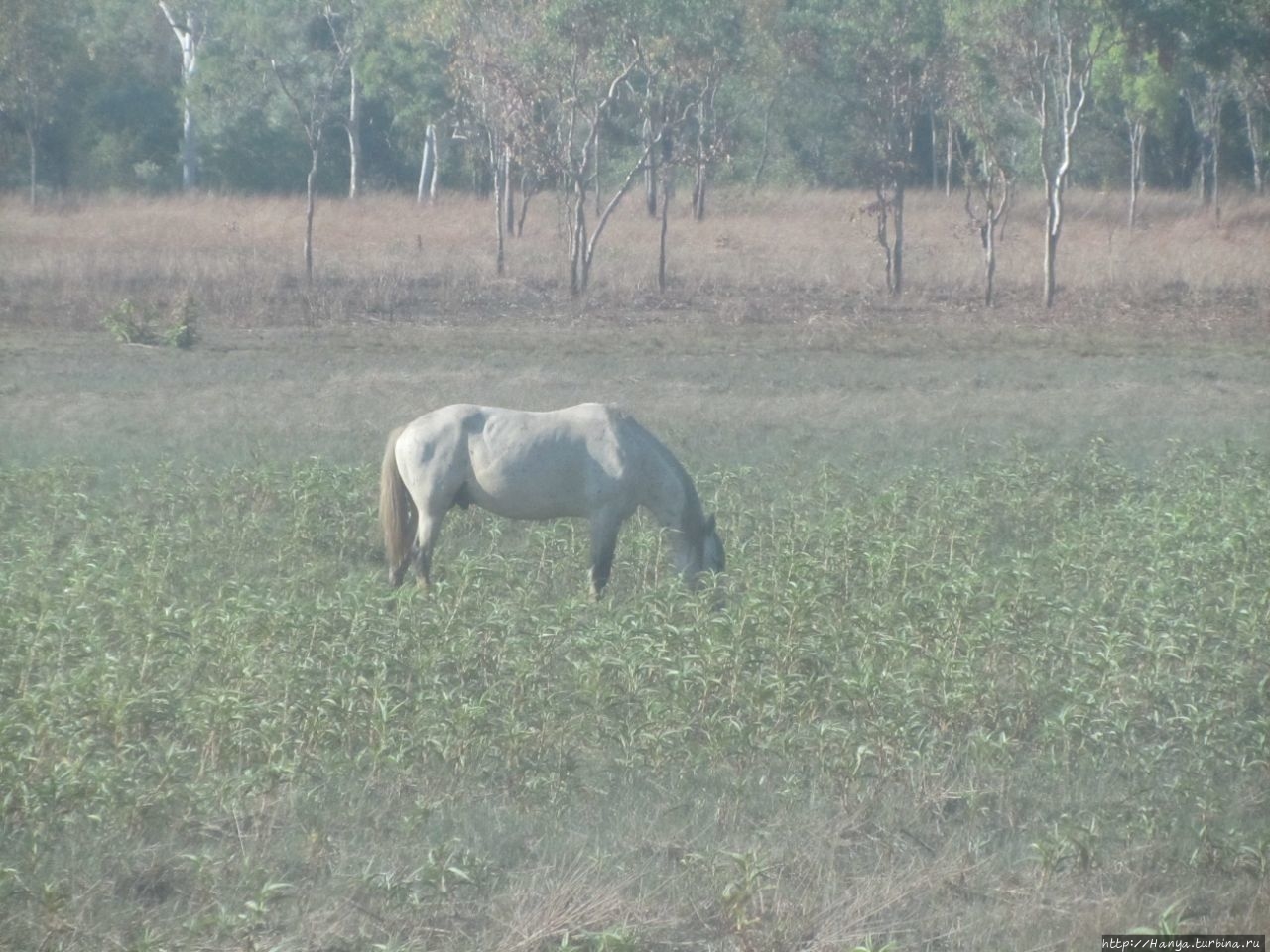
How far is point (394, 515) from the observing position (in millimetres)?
10531

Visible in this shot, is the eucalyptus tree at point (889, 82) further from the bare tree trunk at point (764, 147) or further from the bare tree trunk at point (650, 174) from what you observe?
the bare tree trunk at point (764, 147)

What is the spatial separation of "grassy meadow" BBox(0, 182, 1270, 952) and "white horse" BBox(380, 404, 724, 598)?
0.45 meters

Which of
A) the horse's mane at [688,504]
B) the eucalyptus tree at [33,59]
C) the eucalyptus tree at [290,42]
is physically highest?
the eucalyptus tree at [290,42]

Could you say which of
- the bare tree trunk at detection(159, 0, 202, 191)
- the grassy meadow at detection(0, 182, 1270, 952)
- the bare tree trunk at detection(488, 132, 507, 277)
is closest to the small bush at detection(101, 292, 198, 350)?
the grassy meadow at detection(0, 182, 1270, 952)

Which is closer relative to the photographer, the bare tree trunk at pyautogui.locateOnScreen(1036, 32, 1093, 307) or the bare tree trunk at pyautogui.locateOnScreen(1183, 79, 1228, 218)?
the bare tree trunk at pyautogui.locateOnScreen(1036, 32, 1093, 307)

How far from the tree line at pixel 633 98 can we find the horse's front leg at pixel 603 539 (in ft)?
67.1

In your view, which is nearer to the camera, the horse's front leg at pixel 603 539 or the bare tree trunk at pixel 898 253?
the horse's front leg at pixel 603 539

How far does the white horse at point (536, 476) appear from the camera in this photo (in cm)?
1043

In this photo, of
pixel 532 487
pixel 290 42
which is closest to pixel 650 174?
pixel 290 42

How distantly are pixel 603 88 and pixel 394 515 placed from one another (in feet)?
73.3

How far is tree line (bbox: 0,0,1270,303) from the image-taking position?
99.6 ft

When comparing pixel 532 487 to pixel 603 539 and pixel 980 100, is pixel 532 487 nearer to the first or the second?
pixel 603 539

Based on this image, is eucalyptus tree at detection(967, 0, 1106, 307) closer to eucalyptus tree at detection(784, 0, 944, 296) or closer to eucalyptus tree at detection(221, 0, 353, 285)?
eucalyptus tree at detection(784, 0, 944, 296)

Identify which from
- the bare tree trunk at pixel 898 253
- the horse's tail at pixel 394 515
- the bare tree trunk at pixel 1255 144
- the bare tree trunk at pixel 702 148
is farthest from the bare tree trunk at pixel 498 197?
the horse's tail at pixel 394 515
